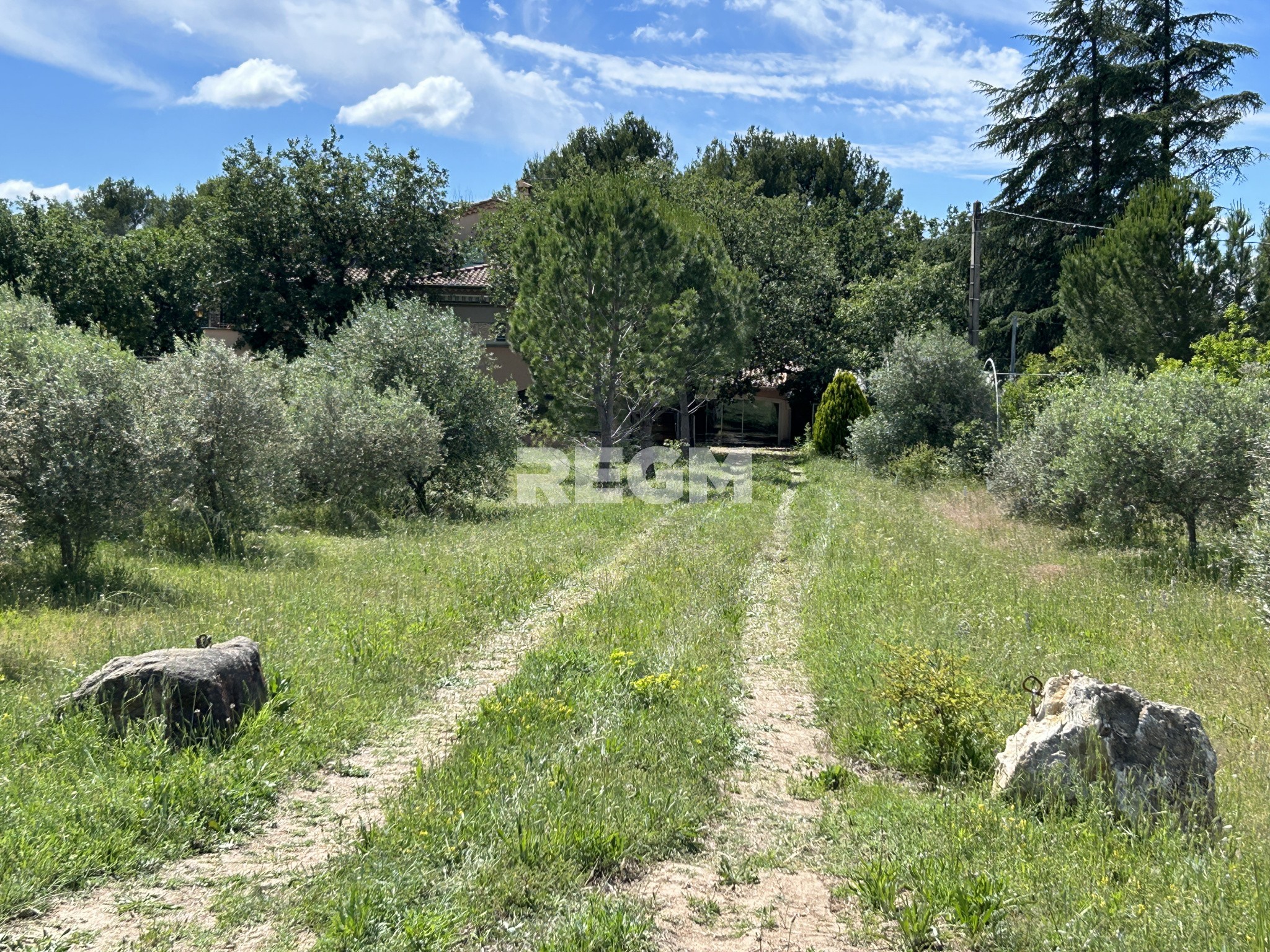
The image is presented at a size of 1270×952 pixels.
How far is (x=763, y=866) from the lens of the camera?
4.25 metres

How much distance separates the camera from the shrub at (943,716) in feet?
17.6

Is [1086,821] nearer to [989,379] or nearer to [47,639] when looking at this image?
[47,639]

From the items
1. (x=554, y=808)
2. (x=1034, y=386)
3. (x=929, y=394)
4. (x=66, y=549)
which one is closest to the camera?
(x=554, y=808)

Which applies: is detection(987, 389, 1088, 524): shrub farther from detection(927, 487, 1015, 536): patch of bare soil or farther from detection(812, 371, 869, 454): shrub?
detection(812, 371, 869, 454): shrub

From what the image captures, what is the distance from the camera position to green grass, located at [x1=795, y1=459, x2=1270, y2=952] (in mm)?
3580

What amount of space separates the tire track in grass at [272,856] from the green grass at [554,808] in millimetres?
222

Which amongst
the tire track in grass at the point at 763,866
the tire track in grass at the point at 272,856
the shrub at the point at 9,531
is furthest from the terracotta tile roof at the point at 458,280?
the tire track in grass at the point at 763,866

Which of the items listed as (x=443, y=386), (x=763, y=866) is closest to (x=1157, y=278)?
(x=443, y=386)

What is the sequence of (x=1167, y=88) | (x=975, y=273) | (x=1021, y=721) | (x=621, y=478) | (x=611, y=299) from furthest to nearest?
(x=1167, y=88) < (x=975, y=273) < (x=621, y=478) < (x=611, y=299) < (x=1021, y=721)

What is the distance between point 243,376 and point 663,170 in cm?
2161

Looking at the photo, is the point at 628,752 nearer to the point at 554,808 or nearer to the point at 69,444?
the point at 554,808

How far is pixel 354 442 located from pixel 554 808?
12.0m

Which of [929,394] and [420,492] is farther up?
[929,394]

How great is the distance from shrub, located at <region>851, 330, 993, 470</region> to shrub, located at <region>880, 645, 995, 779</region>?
1670cm
